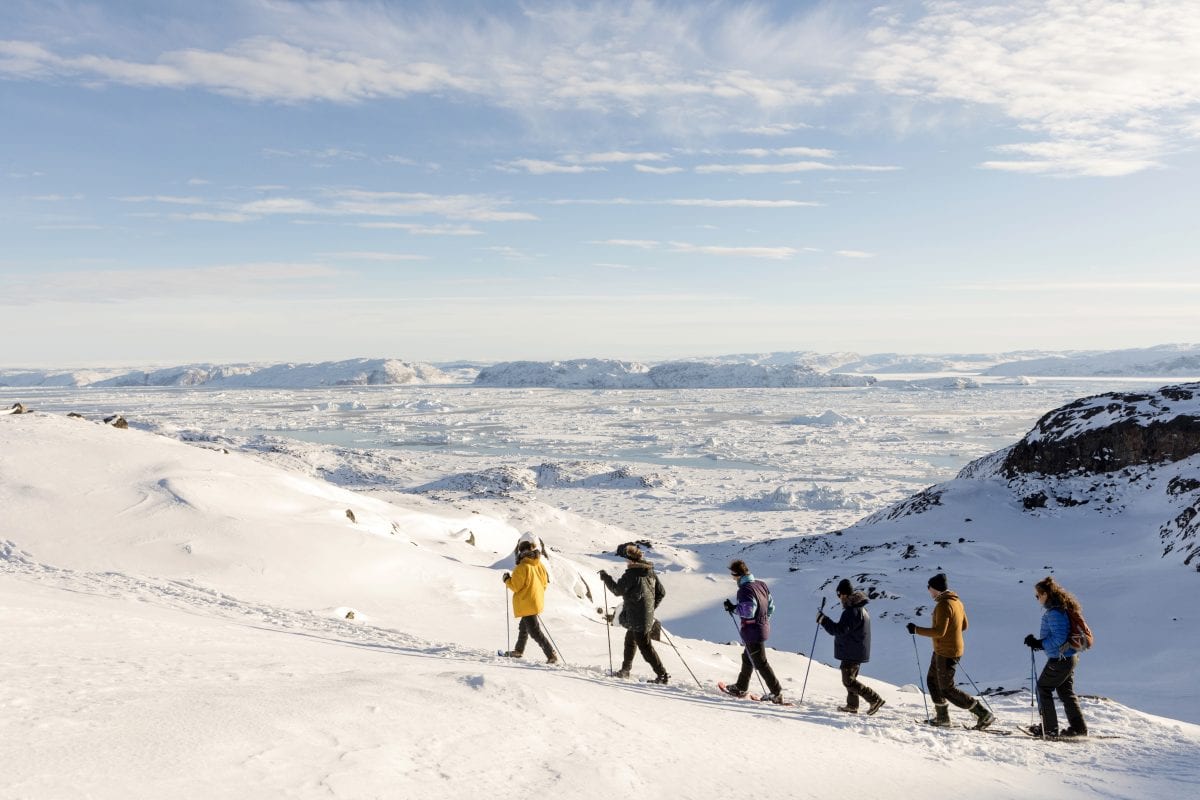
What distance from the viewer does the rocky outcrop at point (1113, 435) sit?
21.9m

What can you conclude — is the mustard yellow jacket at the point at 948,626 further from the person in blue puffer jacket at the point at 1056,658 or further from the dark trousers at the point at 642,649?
the dark trousers at the point at 642,649

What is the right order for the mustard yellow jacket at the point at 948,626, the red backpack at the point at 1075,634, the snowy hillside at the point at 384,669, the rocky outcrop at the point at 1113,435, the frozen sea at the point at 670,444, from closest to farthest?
the snowy hillside at the point at 384,669 → the red backpack at the point at 1075,634 → the mustard yellow jacket at the point at 948,626 → the rocky outcrop at the point at 1113,435 → the frozen sea at the point at 670,444

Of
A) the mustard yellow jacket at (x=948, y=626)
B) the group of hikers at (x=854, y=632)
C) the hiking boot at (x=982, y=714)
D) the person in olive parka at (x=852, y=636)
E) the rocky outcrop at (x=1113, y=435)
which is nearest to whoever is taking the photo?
the group of hikers at (x=854, y=632)

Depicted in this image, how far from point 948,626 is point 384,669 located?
475cm

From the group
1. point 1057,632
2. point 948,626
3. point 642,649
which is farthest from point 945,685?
point 642,649

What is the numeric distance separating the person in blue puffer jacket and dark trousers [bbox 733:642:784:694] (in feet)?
7.09

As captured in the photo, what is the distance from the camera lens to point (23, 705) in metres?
4.33

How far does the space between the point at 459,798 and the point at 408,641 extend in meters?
5.17

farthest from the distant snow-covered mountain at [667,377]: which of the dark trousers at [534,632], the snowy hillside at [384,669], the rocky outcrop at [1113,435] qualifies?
the dark trousers at [534,632]

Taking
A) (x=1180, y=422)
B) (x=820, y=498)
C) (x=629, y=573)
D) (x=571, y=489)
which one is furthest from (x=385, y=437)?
(x=629, y=573)

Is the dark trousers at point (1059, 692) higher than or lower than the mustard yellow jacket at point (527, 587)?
lower

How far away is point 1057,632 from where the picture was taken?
6.31 m

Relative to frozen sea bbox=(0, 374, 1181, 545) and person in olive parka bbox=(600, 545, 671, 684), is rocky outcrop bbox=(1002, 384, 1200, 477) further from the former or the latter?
person in olive parka bbox=(600, 545, 671, 684)

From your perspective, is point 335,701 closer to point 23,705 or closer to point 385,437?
point 23,705
